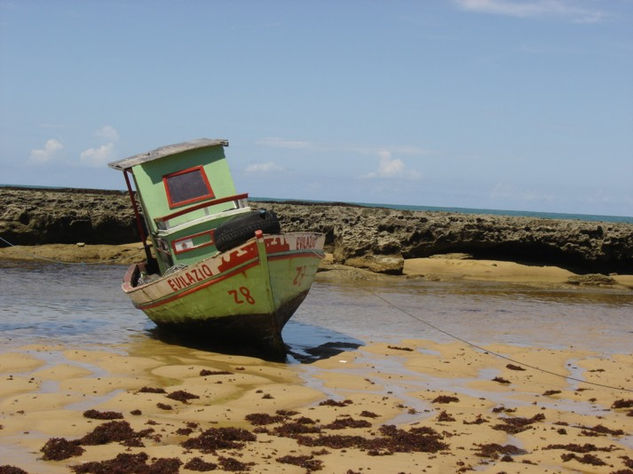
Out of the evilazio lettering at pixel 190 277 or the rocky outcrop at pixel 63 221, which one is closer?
the evilazio lettering at pixel 190 277

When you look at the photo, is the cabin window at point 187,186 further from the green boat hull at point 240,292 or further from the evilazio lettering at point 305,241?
the evilazio lettering at point 305,241

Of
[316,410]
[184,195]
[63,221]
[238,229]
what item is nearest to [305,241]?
[238,229]

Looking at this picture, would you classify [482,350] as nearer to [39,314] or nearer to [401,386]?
[401,386]

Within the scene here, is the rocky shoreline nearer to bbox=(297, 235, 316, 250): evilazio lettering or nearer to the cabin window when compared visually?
bbox=(297, 235, 316, 250): evilazio lettering

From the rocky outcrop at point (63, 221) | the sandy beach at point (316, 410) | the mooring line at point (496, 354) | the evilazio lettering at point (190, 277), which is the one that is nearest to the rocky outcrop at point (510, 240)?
the rocky outcrop at point (63, 221)

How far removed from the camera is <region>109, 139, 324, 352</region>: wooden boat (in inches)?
499

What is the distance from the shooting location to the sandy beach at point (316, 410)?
720 cm

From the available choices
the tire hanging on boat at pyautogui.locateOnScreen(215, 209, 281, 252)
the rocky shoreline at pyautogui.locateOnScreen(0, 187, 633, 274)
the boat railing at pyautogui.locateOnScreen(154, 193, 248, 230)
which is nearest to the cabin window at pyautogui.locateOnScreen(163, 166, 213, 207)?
the boat railing at pyautogui.locateOnScreen(154, 193, 248, 230)

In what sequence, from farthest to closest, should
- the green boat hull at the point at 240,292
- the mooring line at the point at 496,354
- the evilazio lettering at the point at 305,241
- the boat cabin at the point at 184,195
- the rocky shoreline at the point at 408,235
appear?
1. the rocky shoreline at the point at 408,235
2. the boat cabin at the point at 184,195
3. the evilazio lettering at the point at 305,241
4. the green boat hull at the point at 240,292
5. the mooring line at the point at 496,354

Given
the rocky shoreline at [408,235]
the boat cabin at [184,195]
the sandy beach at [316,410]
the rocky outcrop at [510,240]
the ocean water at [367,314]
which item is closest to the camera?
the sandy beach at [316,410]

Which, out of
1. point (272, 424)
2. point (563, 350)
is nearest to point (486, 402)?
point (272, 424)

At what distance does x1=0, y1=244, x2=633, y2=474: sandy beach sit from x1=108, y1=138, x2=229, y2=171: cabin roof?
3.32 metres

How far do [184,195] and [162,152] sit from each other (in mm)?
914

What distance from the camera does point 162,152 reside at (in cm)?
1453
